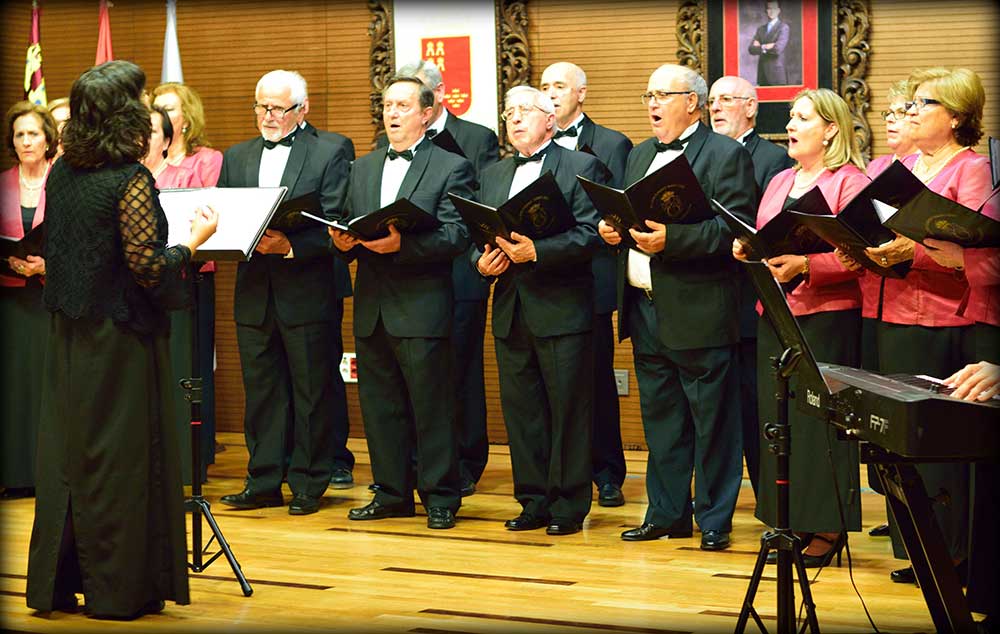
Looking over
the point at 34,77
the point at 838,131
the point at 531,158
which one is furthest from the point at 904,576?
the point at 34,77

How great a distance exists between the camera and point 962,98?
12.9 ft

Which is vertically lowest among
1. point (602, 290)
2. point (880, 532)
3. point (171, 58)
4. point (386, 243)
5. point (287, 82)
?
point (880, 532)

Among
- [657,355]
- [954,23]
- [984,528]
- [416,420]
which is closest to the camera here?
[984,528]

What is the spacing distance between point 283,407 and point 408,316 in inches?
28.3

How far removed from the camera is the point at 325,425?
537 cm

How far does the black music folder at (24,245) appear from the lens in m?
4.91

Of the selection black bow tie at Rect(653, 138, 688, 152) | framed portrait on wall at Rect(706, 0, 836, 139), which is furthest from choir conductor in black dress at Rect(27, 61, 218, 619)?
framed portrait on wall at Rect(706, 0, 836, 139)

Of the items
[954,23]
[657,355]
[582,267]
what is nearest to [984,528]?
[657,355]

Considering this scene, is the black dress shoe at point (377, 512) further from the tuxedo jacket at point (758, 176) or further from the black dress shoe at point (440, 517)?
the tuxedo jacket at point (758, 176)

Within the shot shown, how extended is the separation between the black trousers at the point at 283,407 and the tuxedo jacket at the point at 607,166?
109 cm

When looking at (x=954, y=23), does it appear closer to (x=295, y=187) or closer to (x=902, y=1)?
(x=902, y=1)

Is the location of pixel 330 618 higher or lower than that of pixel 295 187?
lower

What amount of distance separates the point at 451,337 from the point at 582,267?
0.59 metres

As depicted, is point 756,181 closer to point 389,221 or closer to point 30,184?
point 389,221
